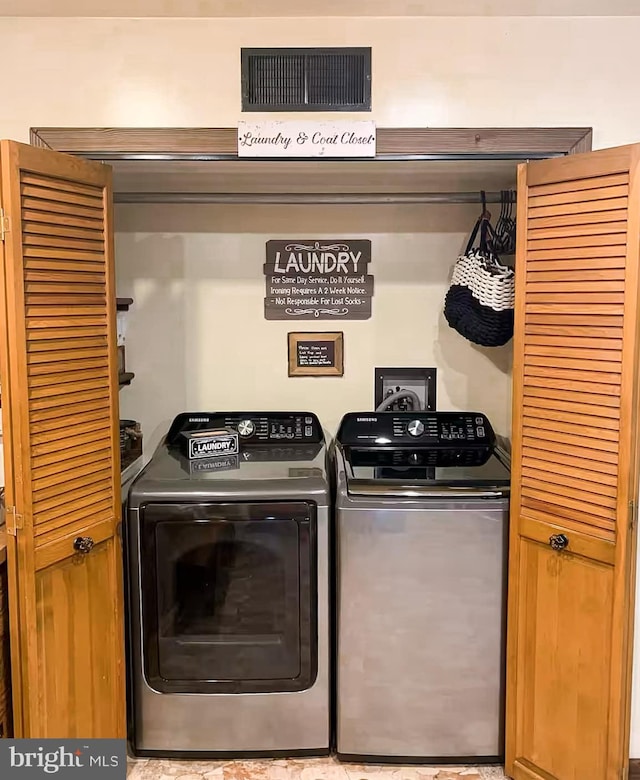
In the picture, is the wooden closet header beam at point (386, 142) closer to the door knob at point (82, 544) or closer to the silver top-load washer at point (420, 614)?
the silver top-load washer at point (420, 614)

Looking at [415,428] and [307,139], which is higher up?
[307,139]

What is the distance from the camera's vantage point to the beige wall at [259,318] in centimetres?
297

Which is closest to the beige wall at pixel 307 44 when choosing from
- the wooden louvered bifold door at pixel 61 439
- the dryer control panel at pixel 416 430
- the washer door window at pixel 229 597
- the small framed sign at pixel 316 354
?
the wooden louvered bifold door at pixel 61 439

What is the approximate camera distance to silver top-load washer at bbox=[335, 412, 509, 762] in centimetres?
231

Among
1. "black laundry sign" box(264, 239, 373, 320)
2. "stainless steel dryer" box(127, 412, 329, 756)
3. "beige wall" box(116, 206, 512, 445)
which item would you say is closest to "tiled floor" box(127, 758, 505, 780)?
"stainless steel dryer" box(127, 412, 329, 756)

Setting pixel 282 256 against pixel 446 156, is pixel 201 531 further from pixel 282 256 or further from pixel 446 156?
pixel 446 156

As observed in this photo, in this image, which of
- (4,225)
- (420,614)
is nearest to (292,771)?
(420,614)

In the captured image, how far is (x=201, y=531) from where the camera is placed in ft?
7.68

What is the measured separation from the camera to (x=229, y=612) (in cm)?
238

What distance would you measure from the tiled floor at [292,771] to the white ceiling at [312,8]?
2.45m

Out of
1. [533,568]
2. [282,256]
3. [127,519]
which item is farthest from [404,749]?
[282,256]

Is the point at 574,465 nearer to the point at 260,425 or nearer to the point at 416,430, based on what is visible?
the point at 416,430

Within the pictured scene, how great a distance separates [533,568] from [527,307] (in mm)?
812

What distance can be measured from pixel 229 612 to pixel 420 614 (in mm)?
641
